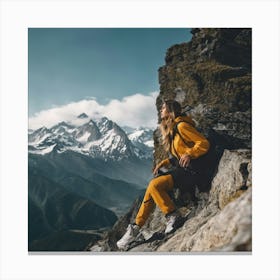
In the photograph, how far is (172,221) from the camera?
7109 mm

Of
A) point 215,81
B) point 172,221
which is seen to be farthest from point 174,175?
point 215,81

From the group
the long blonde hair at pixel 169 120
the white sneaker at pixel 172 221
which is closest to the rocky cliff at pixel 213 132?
the white sneaker at pixel 172 221

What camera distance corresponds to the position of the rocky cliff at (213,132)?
5836 mm

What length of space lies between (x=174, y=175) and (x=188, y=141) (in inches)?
30.8

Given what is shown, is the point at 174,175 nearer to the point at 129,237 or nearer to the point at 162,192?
the point at 162,192

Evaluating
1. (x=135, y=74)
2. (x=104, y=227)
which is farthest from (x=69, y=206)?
(x=135, y=74)

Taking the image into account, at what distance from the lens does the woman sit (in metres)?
7.05

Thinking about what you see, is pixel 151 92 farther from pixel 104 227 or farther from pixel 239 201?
pixel 104 227

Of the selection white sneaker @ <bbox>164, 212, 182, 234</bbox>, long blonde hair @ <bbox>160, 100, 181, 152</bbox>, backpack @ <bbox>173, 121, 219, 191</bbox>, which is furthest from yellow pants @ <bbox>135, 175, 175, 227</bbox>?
long blonde hair @ <bbox>160, 100, 181, 152</bbox>

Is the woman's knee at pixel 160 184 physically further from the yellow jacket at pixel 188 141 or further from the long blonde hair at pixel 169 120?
the long blonde hair at pixel 169 120

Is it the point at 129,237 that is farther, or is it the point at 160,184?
the point at 129,237

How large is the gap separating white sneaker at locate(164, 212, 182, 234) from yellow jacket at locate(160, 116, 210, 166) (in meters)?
1.25

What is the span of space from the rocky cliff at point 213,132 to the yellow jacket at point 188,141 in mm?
372
